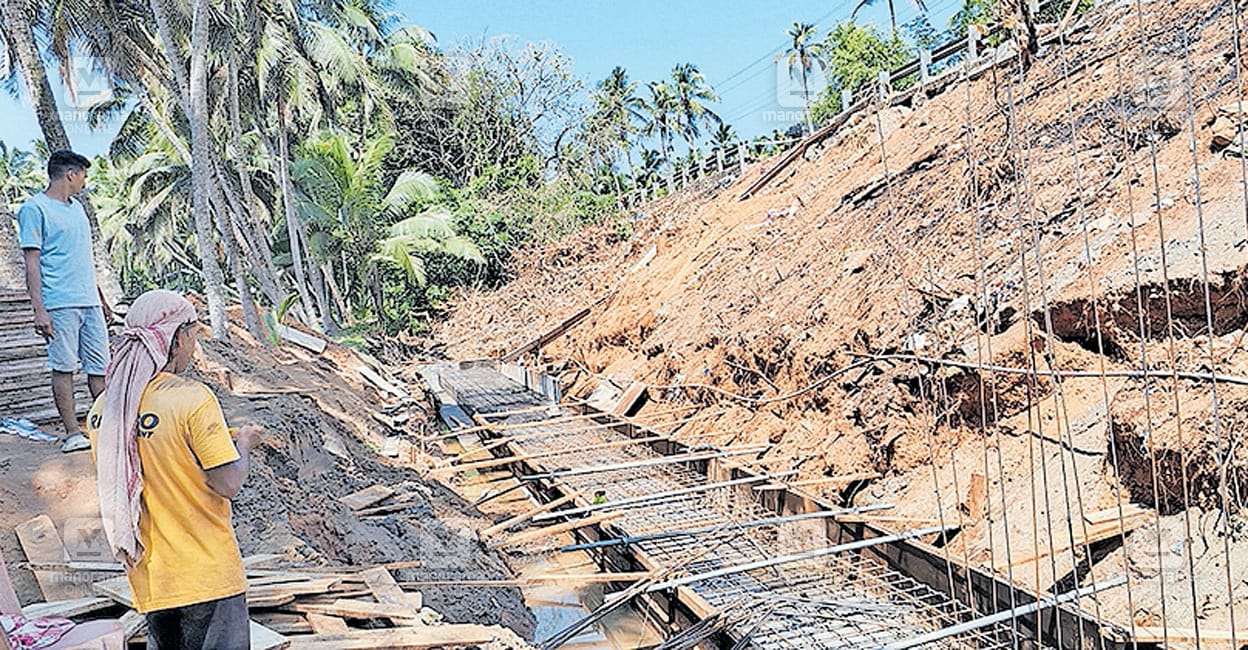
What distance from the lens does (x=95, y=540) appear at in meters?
3.90

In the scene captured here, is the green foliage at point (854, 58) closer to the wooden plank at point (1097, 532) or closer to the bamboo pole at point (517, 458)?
the bamboo pole at point (517, 458)

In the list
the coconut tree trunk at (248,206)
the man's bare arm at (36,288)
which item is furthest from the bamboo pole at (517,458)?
the coconut tree trunk at (248,206)

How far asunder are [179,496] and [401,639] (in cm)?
110

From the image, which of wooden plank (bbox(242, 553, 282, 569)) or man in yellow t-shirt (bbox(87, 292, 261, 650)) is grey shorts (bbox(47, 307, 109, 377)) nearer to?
wooden plank (bbox(242, 553, 282, 569))

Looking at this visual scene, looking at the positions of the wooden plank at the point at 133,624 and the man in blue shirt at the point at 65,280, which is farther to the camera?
the man in blue shirt at the point at 65,280

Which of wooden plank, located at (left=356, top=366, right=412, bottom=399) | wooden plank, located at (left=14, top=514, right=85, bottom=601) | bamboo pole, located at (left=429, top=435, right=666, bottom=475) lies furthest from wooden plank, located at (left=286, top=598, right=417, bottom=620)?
wooden plank, located at (left=356, top=366, right=412, bottom=399)

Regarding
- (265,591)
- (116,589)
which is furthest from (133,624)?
(265,591)

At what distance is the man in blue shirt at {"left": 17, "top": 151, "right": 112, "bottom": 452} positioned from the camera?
411cm

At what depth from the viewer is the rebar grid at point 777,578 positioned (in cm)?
523

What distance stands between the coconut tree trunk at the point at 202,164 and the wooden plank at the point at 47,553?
8.42 m

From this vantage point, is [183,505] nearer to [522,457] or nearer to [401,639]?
[401,639]

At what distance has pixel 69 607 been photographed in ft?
9.77

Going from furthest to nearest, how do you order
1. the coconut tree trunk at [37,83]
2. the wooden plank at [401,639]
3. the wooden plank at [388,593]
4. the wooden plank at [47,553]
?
the coconut tree trunk at [37,83] < the wooden plank at [388,593] < the wooden plank at [47,553] < the wooden plank at [401,639]

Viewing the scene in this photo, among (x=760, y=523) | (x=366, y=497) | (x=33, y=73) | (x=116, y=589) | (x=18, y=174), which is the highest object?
(x=18, y=174)
